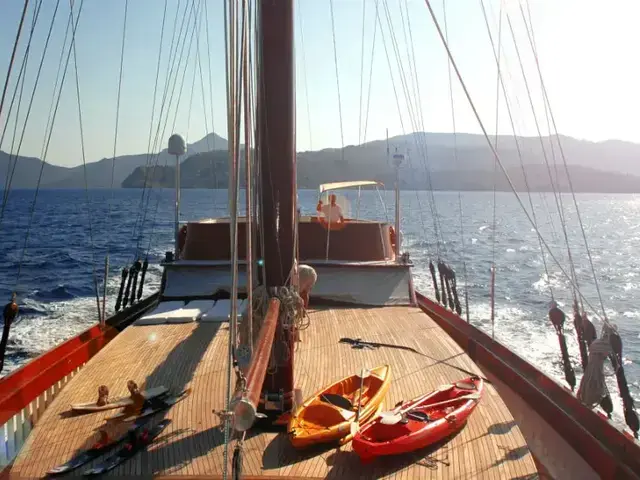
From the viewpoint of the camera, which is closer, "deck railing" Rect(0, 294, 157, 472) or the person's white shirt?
"deck railing" Rect(0, 294, 157, 472)

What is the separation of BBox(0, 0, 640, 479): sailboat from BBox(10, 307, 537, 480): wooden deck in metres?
0.02

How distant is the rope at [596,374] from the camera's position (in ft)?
19.7

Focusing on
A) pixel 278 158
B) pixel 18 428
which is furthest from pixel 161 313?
pixel 278 158

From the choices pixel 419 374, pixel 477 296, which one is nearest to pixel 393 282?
pixel 419 374

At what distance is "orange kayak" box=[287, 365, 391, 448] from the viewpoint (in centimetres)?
480

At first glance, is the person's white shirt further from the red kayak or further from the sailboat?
the red kayak

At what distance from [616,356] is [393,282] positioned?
5070 millimetres

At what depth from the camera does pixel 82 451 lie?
4820 millimetres

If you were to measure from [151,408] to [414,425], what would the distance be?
8.98ft

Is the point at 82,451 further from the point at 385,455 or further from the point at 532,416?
the point at 532,416

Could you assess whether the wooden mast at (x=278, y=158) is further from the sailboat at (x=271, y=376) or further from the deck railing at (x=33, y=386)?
the deck railing at (x=33, y=386)

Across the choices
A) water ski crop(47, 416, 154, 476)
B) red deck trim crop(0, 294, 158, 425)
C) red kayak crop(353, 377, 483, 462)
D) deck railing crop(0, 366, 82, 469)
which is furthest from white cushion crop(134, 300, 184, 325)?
red kayak crop(353, 377, 483, 462)

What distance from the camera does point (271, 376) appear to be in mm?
5523

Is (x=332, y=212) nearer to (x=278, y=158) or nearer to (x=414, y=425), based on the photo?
(x=278, y=158)
